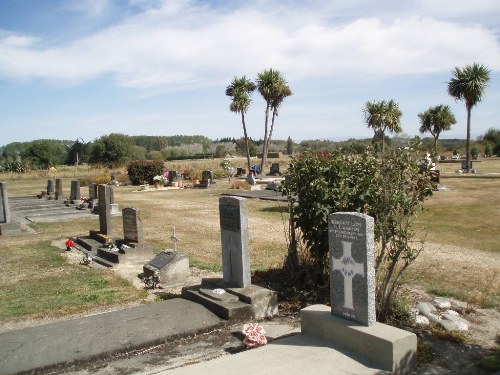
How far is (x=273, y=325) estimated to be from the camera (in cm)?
684

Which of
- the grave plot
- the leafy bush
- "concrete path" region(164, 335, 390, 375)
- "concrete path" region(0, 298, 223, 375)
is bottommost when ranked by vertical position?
"concrete path" region(0, 298, 223, 375)

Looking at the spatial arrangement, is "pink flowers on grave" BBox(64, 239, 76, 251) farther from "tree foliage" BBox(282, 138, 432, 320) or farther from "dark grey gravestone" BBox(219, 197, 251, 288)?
"tree foliage" BBox(282, 138, 432, 320)

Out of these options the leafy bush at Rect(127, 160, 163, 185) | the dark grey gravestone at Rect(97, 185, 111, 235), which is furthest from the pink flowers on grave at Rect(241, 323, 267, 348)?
the leafy bush at Rect(127, 160, 163, 185)

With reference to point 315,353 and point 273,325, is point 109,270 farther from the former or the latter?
point 315,353

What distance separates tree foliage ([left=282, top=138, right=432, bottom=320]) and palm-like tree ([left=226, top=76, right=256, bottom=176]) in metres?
34.6

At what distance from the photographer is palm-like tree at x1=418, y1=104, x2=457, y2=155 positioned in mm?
40594

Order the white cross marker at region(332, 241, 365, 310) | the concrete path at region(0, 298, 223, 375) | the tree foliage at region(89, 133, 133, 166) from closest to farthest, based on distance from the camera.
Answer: the white cross marker at region(332, 241, 365, 310), the concrete path at region(0, 298, 223, 375), the tree foliage at region(89, 133, 133, 166)

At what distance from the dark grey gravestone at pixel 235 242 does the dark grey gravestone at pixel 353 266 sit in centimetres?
206

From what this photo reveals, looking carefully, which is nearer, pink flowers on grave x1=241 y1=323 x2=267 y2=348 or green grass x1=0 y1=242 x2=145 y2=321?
pink flowers on grave x1=241 y1=323 x2=267 y2=348

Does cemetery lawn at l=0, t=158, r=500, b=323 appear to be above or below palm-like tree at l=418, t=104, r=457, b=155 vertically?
below

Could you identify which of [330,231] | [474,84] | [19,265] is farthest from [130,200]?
[474,84]

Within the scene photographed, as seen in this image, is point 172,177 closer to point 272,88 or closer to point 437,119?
point 272,88

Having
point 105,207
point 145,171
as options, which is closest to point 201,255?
point 105,207

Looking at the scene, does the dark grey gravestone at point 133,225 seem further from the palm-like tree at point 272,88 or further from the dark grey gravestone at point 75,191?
the palm-like tree at point 272,88
